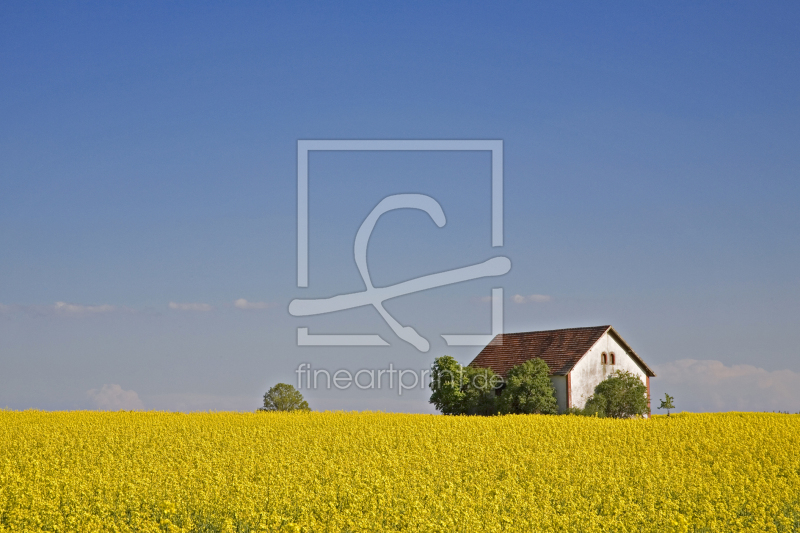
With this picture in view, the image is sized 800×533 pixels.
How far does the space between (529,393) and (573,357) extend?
462cm

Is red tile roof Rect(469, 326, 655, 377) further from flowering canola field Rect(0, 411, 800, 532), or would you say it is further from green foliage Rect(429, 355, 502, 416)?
flowering canola field Rect(0, 411, 800, 532)

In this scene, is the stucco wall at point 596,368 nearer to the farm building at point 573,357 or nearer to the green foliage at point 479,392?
the farm building at point 573,357

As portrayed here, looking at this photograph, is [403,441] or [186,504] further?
[403,441]

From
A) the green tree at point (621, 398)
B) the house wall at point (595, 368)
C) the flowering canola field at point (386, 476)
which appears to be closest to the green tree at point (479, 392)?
the house wall at point (595, 368)

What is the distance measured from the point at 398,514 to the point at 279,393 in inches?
1475

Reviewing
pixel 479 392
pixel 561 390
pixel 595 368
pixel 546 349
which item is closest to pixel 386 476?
pixel 479 392

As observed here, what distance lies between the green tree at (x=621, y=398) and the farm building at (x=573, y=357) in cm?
88

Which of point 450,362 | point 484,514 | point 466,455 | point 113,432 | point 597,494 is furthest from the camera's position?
point 450,362

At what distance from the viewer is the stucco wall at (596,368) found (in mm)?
47688

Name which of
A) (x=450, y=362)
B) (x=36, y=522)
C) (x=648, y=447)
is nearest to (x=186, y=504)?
(x=36, y=522)

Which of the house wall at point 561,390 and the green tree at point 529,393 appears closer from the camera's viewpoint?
the green tree at point 529,393

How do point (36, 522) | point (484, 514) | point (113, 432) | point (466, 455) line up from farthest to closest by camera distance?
point (113, 432)
point (466, 455)
point (484, 514)
point (36, 522)

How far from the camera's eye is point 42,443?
79.8ft

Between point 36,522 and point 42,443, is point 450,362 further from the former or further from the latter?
point 36,522
